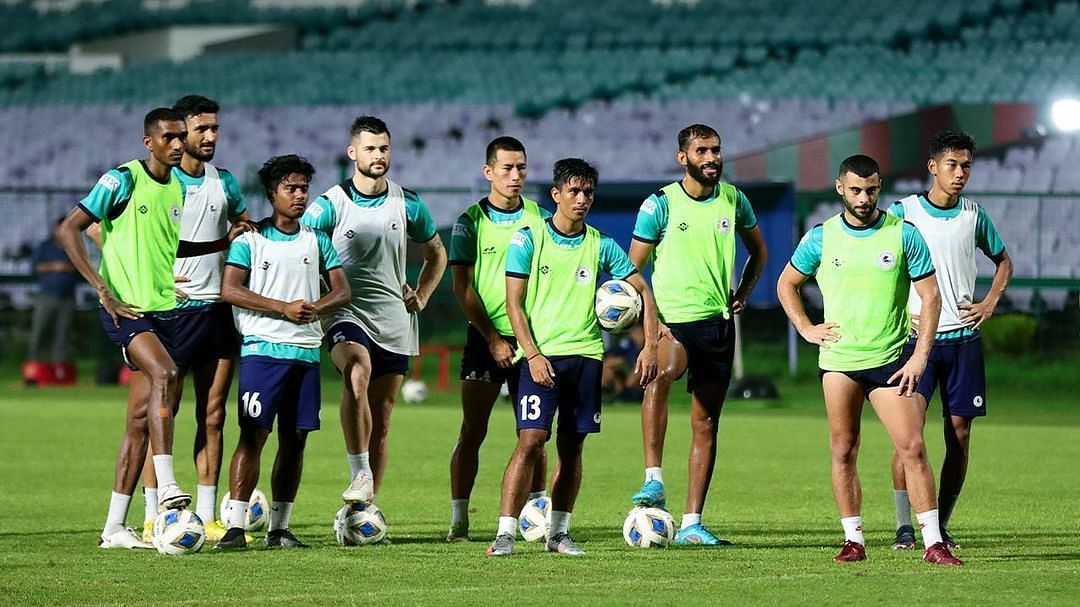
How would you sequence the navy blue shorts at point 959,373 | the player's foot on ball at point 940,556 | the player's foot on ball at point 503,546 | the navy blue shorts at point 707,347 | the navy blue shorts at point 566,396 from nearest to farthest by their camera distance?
1. the player's foot on ball at point 940,556
2. the player's foot on ball at point 503,546
3. the navy blue shorts at point 566,396
4. the navy blue shorts at point 959,373
5. the navy blue shorts at point 707,347

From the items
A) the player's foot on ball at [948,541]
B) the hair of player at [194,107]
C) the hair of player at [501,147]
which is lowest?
the player's foot on ball at [948,541]

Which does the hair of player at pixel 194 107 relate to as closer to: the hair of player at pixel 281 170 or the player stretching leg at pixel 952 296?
the hair of player at pixel 281 170

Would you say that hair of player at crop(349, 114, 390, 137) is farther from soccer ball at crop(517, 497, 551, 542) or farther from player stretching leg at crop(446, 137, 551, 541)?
soccer ball at crop(517, 497, 551, 542)

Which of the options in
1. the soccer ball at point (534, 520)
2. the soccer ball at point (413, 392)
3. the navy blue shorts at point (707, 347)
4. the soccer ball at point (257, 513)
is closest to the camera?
the soccer ball at point (534, 520)

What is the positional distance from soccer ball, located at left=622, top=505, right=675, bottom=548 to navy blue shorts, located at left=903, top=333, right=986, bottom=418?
156 centimetres

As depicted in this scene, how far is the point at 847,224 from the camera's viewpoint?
875 centimetres

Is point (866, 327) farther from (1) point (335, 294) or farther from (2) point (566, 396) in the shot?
(1) point (335, 294)

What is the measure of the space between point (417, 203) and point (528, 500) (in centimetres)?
182

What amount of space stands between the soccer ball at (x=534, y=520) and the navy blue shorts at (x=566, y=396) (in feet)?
2.24

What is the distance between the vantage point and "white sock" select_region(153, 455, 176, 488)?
9.19 m

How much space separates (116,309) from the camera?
369 inches

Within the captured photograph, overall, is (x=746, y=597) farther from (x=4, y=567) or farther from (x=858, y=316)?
(x=4, y=567)

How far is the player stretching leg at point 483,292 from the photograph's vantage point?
965 centimetres

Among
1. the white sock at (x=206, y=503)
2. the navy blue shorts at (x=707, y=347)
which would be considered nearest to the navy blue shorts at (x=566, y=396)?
the navy blue shorts at (x=707, y=347)
